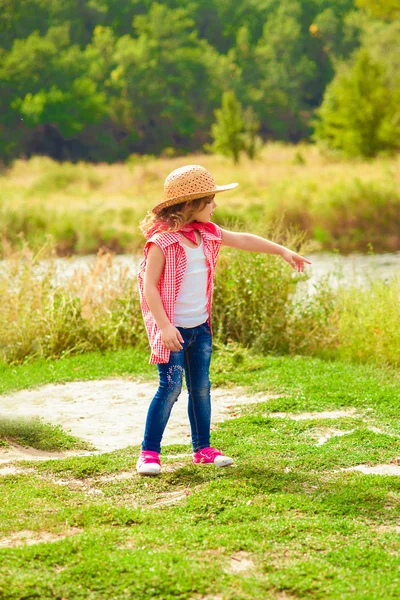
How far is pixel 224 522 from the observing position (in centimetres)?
344

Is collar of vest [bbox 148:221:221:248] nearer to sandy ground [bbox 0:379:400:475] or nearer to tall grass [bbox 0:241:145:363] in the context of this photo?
sandy ground [bbox 0:379:400:475]

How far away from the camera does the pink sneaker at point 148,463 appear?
4.14 meters

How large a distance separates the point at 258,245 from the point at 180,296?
55 cm

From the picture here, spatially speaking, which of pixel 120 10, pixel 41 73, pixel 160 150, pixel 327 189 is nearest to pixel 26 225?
pixel 327 189

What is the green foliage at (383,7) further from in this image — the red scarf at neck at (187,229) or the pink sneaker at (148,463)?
the pink sneaker at (148,463)

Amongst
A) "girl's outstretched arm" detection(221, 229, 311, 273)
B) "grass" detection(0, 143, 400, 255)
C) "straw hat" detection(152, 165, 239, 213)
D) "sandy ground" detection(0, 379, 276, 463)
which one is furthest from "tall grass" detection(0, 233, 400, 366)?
"grass" detection(0, 143, 400, 255)

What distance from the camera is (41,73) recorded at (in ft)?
161

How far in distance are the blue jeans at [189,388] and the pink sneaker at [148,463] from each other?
1.2 inches

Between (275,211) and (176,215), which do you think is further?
(275,211)

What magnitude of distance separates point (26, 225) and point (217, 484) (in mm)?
21272

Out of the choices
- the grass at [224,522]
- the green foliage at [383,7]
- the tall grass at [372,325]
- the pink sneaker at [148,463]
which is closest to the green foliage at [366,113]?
the green foliage at [383,7]

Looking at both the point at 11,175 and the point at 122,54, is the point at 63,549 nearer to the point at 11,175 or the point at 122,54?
the point at 11,175

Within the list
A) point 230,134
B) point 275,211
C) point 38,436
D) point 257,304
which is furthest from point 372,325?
point 230,134

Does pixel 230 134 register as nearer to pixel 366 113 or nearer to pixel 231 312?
pixel 366 113
